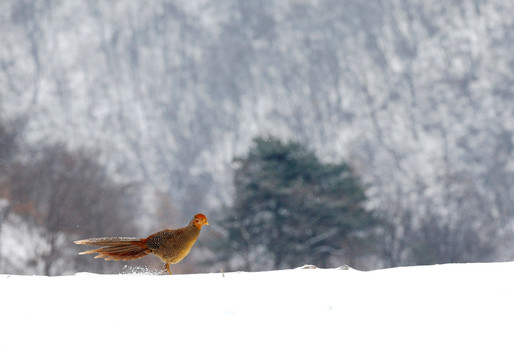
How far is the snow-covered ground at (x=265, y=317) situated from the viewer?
2154 mm

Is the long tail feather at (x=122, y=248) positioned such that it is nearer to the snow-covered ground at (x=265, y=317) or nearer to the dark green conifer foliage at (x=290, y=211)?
the snow-covered ground at (x=265, y=317)

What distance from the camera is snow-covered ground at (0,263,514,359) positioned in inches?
84.8

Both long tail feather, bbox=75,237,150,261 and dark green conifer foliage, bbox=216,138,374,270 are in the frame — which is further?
dark green conifer foliage, bbox=216,138,374,270

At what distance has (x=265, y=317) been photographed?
2.40 m

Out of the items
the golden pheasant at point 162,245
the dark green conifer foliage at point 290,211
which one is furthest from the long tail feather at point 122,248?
the dark green conifer foliage at point 290,211

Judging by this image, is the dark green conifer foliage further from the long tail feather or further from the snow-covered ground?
the snow-covered ground

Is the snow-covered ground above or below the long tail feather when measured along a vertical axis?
below

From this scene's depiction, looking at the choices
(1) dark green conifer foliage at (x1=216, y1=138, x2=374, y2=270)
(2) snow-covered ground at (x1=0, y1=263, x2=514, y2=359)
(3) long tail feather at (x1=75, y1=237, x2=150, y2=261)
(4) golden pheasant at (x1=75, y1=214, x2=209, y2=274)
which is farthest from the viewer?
(1) dark green conifer foliage at (x1=216, y1=138, x2=374, y2=270)

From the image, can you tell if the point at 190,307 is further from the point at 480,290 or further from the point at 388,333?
the point at 480,290

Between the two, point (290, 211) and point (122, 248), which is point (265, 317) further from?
point (290, 211)

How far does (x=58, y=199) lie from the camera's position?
78.4ft

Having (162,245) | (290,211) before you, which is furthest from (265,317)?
(290,211)

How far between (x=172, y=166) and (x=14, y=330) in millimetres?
45453

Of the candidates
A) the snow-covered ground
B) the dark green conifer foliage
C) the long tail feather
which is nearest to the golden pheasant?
the long tail feather
